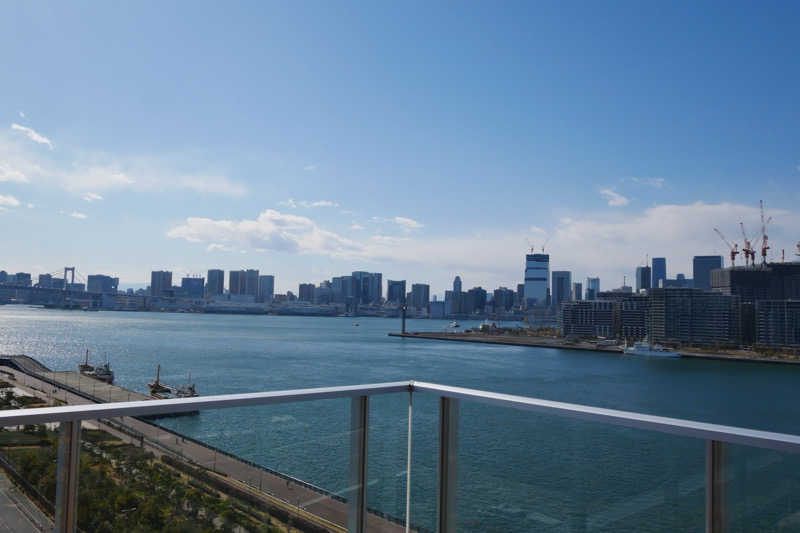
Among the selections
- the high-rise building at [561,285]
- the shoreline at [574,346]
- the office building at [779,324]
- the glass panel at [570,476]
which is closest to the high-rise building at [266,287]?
the high-rise building at [561,285]

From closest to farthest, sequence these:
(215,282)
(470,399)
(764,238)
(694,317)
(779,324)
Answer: (470,399), (779,324), (694,317), (764,238), (215,282)

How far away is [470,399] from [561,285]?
130870 mm

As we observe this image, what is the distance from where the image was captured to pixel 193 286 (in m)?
120

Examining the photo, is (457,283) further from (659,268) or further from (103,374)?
(103,374)

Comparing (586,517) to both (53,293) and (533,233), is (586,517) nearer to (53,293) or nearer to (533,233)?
(53,293)

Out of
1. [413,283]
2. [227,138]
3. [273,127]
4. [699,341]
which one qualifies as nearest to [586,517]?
[273,127]

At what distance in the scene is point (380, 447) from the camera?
158 cm

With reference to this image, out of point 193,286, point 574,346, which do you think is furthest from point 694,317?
point 193,286

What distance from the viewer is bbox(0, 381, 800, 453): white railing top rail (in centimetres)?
98

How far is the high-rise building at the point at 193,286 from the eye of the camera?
118 meters

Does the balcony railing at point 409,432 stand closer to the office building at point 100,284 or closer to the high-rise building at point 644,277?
the high-rise building at point 644,277

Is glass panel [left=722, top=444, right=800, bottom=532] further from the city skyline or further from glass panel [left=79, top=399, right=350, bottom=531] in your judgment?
the city skyline

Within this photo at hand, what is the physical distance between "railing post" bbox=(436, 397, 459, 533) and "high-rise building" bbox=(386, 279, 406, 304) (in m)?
120

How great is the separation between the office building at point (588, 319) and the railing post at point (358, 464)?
6353 centimetres
